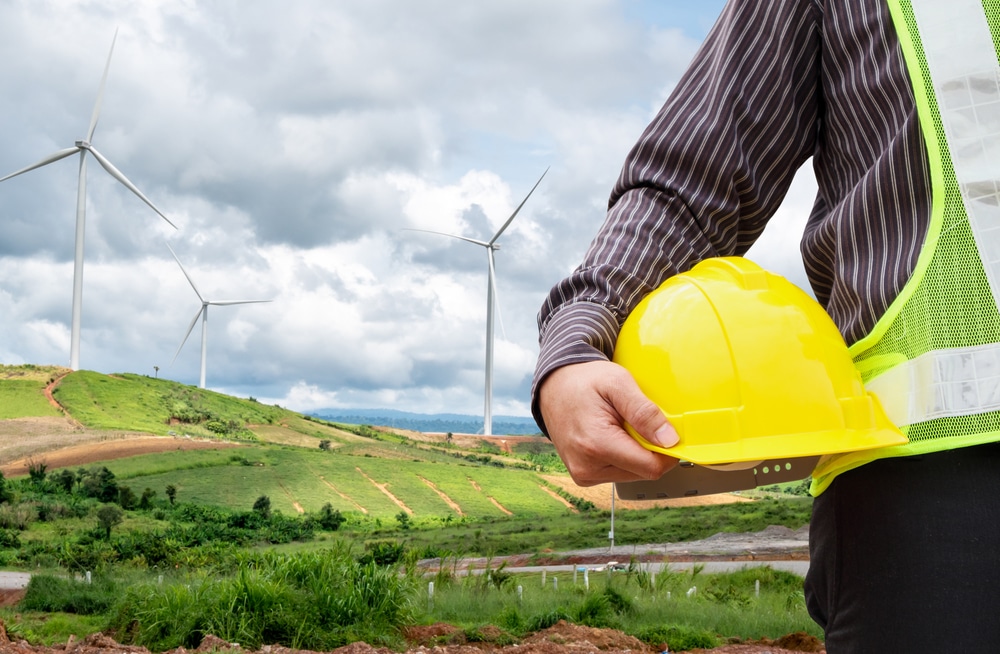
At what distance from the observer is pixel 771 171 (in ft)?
5.08

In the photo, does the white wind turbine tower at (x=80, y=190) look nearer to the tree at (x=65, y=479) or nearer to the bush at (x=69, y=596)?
the tree at (x=65, y=479)

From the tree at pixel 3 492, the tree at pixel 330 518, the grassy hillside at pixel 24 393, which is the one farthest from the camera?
the grassy hillside at pixel 24 393

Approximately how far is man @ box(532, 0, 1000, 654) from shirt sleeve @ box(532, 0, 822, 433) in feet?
0.14

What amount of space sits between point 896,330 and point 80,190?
39071 millimetres

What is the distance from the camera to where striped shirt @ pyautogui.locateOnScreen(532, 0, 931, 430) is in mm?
1124

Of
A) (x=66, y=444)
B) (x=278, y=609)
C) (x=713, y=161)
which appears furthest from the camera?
(x=66, y=444)

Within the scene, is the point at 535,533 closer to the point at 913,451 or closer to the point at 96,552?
the point at 96,552

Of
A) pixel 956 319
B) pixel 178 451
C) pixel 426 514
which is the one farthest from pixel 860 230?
pixel 178 451

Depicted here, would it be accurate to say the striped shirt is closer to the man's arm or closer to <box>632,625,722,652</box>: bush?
the man's arm

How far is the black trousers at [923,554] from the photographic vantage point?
0.95 meters

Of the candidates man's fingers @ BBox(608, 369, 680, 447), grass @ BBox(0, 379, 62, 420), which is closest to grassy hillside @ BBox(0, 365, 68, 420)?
grass @ BBox(0, 379, 62, 420)

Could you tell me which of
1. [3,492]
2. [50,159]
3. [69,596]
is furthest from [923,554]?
[50,159]

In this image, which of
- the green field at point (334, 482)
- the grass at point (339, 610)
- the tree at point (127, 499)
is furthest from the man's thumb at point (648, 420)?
the green field at point (334, 482)

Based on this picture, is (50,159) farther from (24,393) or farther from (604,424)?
(604,424)
